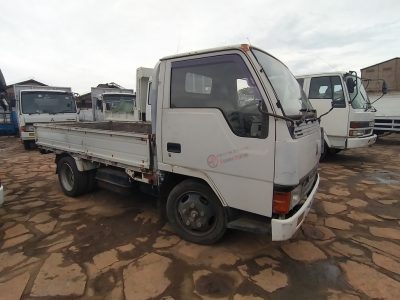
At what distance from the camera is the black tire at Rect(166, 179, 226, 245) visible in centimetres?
349

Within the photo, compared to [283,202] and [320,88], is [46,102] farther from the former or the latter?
[283,202]

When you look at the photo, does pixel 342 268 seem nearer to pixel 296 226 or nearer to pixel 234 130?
pixel 296 226

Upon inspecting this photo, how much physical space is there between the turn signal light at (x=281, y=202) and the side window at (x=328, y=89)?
570 cm

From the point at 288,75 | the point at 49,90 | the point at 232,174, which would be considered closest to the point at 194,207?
the point at 232,174

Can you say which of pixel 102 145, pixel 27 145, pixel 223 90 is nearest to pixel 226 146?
pixel 223 90

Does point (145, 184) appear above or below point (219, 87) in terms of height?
below

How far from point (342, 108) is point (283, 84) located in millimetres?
5012

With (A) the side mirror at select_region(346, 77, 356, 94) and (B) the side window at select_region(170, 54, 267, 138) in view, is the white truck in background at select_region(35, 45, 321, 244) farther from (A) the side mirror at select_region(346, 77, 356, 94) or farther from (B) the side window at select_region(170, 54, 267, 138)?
(A) the side mirror at select_region(346, 77, 356, 94)

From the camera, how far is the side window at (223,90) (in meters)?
3.00

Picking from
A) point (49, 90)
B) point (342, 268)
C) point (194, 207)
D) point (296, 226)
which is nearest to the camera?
point (296, 226)

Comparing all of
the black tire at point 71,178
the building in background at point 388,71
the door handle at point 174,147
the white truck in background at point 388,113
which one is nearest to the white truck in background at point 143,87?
the black tire at point 71,178

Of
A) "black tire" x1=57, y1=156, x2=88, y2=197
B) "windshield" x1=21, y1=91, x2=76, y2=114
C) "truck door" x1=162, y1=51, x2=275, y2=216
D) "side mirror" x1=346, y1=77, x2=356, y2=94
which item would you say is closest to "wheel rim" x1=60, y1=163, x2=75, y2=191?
"black tire" x1=57, y1=156, x2=88, y2=197

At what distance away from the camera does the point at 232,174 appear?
3.18 metres

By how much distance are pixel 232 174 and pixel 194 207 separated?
0.75 m
